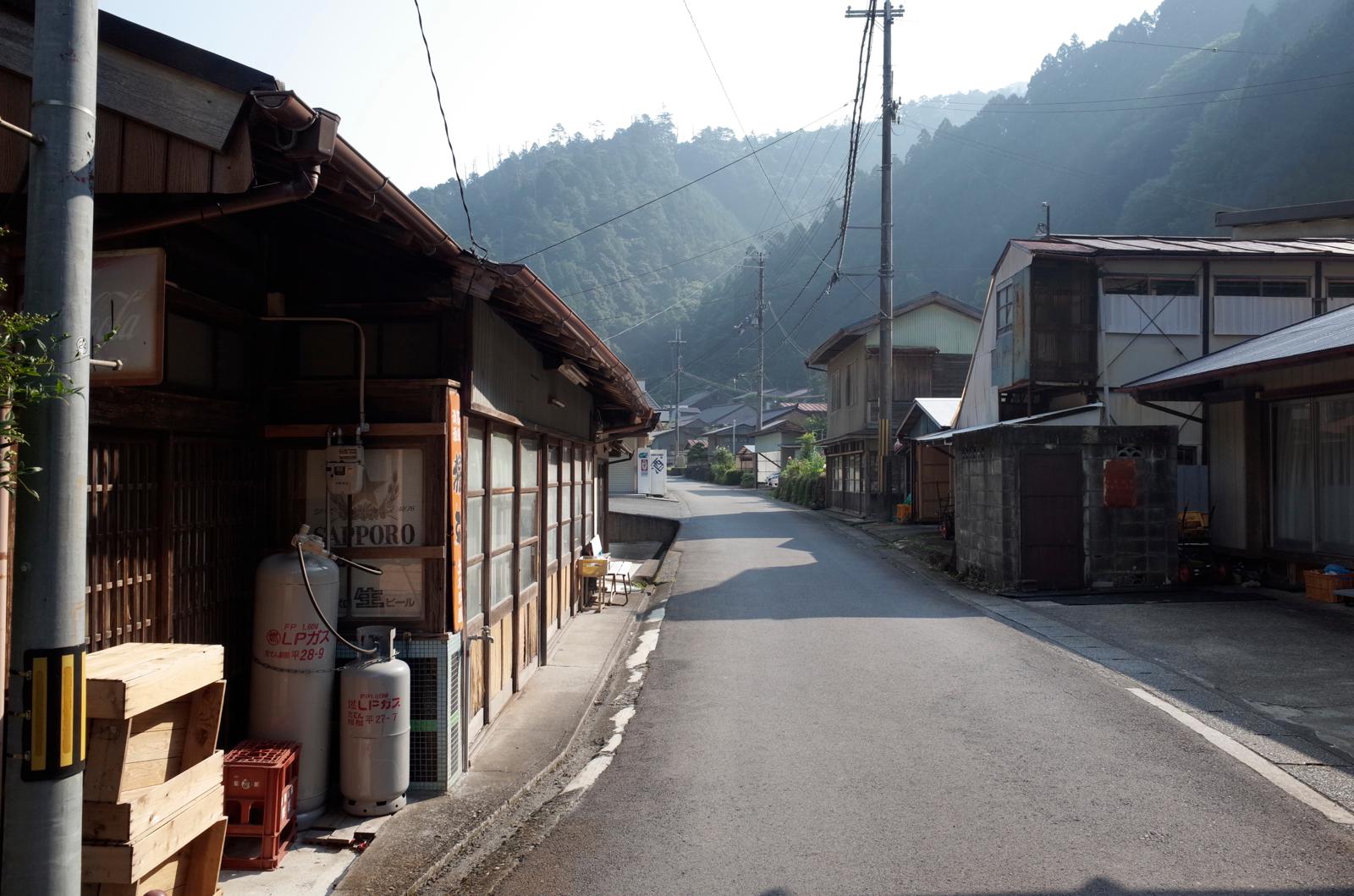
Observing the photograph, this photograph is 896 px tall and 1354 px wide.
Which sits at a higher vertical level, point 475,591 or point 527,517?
point 527,517

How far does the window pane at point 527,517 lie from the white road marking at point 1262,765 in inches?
217

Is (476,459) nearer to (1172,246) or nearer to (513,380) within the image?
(513,380)

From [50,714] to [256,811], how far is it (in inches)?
84.7

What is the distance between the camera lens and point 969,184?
2793 inches

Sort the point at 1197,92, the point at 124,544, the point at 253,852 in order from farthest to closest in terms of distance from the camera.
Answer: the point at 1197,92, the point at 253,852, the point at 124,544

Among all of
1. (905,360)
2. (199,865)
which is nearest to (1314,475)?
(199,865)

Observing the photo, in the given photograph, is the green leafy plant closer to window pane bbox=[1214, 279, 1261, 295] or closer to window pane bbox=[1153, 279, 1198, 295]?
window pane bbox=[1153, 279, 1198, 295]

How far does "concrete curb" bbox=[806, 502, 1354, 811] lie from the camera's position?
5.84 meters

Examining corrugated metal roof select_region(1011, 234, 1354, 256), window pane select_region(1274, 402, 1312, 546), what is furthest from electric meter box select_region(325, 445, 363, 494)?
corrugated metal roof select_region(1011, 234, 1354, 256)

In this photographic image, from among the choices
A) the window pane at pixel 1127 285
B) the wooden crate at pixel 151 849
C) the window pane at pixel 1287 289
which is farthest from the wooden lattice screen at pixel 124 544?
the window pane at pixel 1287 289

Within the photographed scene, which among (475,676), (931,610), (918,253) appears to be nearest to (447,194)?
(918,253)

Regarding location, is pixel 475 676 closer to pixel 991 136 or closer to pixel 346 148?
pixel 346 148

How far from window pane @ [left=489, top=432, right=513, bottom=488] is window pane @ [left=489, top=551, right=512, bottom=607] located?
61 centimetres

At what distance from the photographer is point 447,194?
48094 mm
